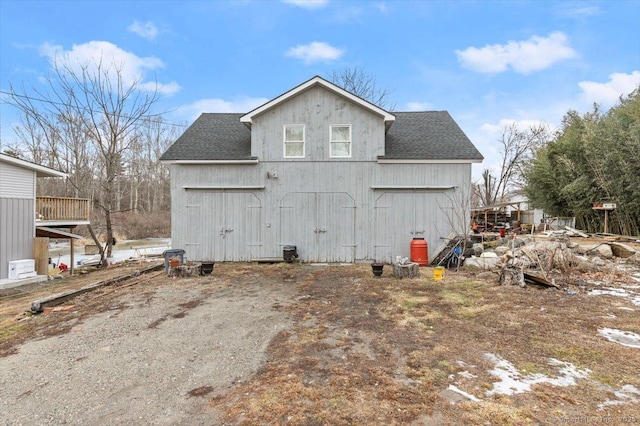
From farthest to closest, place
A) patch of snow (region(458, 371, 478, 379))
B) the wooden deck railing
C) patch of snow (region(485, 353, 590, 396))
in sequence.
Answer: the wooden deck railing → patch of snow (region(458, 371, 478, 379)) → patch of snow (region(485, 353, 590, 396))

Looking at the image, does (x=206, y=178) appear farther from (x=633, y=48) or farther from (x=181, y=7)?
(x=633, y=48)

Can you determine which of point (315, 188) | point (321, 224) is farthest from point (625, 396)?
point (315, 188)

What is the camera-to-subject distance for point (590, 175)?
14258 millimetres

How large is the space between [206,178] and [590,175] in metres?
16.8

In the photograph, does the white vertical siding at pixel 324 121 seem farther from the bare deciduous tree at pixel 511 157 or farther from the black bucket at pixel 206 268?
the bare deciduous tree at pixel 511 157

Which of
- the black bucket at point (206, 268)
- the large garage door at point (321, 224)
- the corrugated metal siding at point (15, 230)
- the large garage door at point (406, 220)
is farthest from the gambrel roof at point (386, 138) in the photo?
the corrugated metal siding at point (15, 230)

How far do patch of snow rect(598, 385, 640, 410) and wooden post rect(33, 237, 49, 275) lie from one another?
1713 cm

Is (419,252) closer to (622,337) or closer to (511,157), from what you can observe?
(622,337)

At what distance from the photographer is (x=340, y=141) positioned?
10.6 m

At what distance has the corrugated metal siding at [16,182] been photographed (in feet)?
39.2

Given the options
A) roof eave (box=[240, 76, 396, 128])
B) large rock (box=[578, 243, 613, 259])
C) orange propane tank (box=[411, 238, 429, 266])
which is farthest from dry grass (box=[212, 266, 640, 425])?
roof eave (box=[240, 76, 396, 128])

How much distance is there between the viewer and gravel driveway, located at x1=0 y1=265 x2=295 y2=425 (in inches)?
113

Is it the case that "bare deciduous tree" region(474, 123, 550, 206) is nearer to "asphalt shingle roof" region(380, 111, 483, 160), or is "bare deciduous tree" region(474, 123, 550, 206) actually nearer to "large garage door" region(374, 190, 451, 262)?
"asphalt shingle roof" region(380, 111, 483, 160)

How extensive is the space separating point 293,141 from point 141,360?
8.09m
